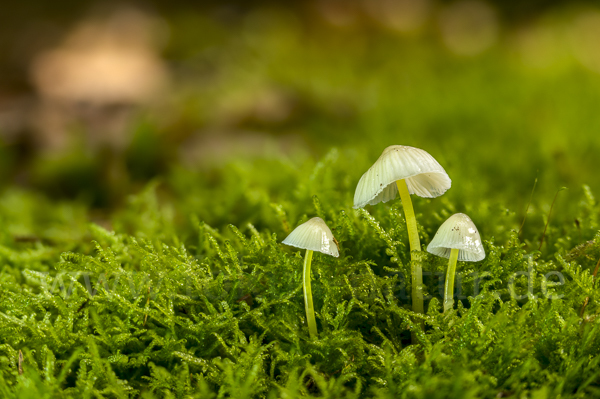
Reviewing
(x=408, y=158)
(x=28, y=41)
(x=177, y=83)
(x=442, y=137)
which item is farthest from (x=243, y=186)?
(x=28, y=41)

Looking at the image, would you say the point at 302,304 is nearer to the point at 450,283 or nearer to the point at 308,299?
the point at 308,299

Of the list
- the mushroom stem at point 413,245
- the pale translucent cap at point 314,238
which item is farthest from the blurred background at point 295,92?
the pale translucent cap at point 314,238

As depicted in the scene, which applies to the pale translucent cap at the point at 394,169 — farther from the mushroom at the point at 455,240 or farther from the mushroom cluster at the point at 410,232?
the mushroom at the point at 455,240

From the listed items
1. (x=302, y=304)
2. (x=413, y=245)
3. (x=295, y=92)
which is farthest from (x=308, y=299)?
(x=295, y=92)

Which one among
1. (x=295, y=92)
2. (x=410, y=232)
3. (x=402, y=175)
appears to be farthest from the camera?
(x=295, y=92)

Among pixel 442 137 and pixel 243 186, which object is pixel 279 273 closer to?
pixel 243 186

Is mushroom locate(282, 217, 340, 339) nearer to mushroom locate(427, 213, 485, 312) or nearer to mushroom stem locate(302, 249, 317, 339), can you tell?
mushroom stem locate(302, 249, 317, 339)
